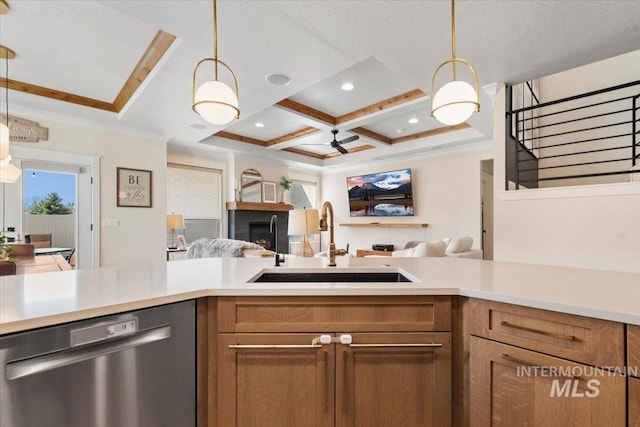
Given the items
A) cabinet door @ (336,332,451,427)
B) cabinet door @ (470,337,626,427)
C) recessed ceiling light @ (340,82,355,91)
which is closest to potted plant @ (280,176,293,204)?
recessed ceiling light @ (340,82,355,91)

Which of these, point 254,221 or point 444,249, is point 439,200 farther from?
point 254,221

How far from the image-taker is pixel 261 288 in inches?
46.2

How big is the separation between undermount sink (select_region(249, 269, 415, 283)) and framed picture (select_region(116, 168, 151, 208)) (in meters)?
3.65

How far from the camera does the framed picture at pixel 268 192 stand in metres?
6.34

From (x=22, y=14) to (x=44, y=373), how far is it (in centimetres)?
266

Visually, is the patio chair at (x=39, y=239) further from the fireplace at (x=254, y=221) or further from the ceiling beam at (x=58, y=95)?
the fireplace at (x=254, y=221)

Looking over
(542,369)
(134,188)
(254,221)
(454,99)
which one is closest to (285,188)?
(254,221)

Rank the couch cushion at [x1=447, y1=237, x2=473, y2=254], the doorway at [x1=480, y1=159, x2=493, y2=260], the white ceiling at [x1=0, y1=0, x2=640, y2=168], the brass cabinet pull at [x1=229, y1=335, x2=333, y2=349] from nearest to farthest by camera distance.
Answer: the brass cabinet pull at [x1=229, y1=335, x2=333, y2=349] → the white ceiling at [x1=0, y1=0, x2=640, y2=168] → the couch cushion at [x1=447, y1=237, x2=473, y2=254] → the doorway at [x1=480, y1=159, x2=493, y2=260]

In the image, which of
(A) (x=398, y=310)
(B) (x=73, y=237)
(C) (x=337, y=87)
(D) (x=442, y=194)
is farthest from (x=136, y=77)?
(D) (x=442, y=194)

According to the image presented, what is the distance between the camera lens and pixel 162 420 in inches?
Answer: 41.9

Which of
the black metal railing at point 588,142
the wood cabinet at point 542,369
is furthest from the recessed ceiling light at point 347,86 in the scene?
the wood cabinet at point 542,369

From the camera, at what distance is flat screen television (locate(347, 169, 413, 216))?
20.9 feet

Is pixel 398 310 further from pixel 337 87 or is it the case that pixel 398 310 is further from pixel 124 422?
pixel 337 87

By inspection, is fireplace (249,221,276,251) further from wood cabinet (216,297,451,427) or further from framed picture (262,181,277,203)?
wood cabinet (216,297,451,427)
